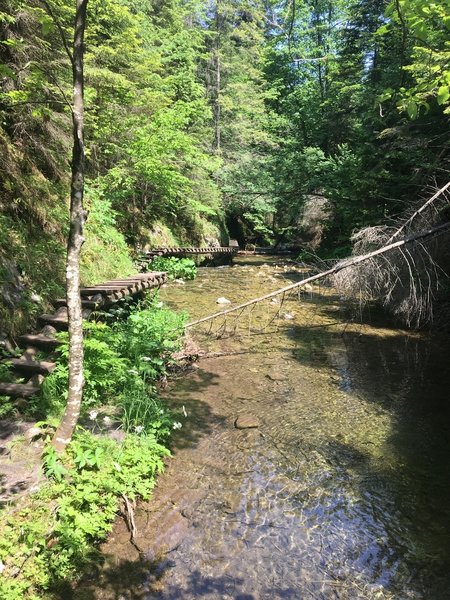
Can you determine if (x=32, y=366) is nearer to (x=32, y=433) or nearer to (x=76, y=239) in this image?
(x=32, y=433)

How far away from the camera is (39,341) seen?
519cm

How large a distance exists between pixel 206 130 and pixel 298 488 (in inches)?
927

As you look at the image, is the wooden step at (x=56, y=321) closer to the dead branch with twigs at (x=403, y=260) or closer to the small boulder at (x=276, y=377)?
the small boulder at (x=276, y=377)

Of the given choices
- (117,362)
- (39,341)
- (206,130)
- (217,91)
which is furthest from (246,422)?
(217,91)

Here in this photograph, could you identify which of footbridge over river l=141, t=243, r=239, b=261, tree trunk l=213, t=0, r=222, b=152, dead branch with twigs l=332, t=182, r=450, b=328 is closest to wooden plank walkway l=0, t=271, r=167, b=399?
dead branch with twigs l=332, t=182, r=450, b=328

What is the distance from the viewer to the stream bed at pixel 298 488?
10.5 feet

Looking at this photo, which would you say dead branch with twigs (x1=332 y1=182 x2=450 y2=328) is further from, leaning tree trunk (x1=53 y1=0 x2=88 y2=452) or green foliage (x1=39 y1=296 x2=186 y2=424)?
leaning tree trunk (x1=53 y1=0 x2=88 y2=452)

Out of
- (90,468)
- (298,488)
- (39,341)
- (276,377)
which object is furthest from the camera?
(276,377)

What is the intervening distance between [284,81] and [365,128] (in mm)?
21712

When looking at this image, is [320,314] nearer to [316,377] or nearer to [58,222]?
[316,377]

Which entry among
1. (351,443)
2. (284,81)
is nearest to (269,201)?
(284,81)

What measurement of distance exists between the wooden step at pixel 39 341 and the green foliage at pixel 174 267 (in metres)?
9.73

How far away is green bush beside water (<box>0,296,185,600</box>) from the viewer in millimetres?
2908

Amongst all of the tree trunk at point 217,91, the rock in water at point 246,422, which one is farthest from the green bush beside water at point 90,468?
the tree trunk at point 217,91
